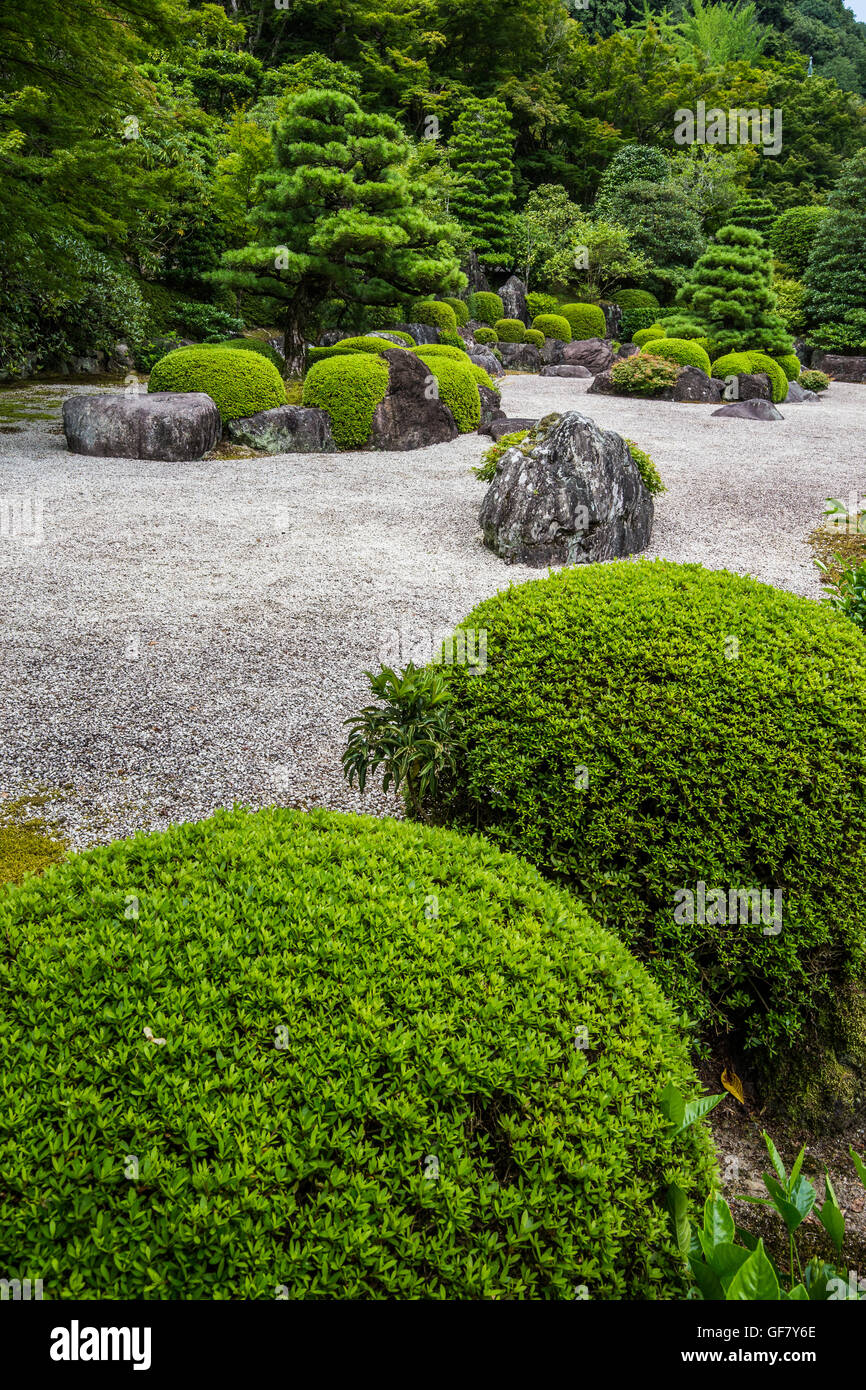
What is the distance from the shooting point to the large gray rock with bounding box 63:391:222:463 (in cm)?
1052

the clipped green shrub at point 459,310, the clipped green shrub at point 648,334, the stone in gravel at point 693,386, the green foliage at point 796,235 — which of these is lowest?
the stone in gravel at point 693,386

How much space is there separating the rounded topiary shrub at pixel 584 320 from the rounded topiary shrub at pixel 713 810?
2683cm

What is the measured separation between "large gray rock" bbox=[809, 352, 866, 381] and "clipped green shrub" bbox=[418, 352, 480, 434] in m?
17.7

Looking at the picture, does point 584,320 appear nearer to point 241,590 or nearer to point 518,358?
point 518,358

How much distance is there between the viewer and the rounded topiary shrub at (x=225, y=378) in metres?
11.5

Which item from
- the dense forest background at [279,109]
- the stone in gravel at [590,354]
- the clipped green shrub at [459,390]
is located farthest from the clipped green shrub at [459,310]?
the clipped green shrub at [459,390]

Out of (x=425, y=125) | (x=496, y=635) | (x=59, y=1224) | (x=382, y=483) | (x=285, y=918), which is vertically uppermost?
(x=425, y=125)

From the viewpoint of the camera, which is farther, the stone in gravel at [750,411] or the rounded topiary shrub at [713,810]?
the stone in gravel at [750,411]

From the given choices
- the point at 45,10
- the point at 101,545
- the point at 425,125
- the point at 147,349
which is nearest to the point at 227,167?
the point at 147,349

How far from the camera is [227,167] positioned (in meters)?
17.2

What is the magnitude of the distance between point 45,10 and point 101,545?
5.74m

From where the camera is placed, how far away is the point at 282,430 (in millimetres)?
11477

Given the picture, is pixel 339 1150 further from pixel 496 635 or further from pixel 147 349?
pixel 147 349

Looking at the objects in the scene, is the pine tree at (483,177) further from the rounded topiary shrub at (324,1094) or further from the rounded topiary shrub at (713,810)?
the rounded topiary shrub at (324,1094)
